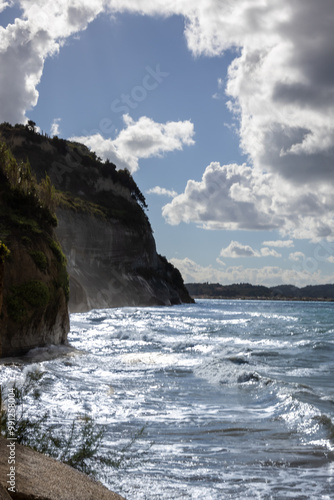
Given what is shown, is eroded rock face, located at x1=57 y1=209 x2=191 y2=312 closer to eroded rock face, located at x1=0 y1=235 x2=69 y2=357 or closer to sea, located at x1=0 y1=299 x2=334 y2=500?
eroded rock face, located at x1=0 y1=235 x2=69 y2=357

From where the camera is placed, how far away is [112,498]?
4039mm

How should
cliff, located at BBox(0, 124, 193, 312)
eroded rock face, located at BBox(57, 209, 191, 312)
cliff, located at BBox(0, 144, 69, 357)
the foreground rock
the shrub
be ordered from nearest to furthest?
the foreground rock
cliff, located at BBox(0, 144, 69, 357)
the shrub
eroded rock face, located at BBox(57, 209, 191, 312)
cliff, located at BBox(0, 124, 193, 312)

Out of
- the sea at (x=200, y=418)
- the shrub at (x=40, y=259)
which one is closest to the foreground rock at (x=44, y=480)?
the sea at (x=200, y=418)

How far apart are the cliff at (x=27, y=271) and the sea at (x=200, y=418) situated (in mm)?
960

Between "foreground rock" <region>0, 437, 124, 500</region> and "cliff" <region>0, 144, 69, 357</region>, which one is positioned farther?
"cliff" <region>0, 144, 69, 357</region>

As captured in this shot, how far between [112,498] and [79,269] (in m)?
57.4

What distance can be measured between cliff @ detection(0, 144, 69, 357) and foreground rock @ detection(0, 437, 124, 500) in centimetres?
974

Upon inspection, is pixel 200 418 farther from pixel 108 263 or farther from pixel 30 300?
pixel 108 263

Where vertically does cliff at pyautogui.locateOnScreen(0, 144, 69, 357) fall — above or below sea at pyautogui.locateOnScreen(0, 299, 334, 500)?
above

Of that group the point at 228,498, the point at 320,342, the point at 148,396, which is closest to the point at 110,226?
the point at 320,342

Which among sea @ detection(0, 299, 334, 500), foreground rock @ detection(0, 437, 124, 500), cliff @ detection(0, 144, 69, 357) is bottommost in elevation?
sea @ detection(0, 299, 334, 500)

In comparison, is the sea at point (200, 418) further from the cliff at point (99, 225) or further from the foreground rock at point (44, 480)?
the cliff at point (99, 225)

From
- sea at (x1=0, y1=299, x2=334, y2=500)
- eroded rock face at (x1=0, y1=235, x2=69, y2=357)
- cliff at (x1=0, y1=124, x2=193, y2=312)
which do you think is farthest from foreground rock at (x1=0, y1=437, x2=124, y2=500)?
cliff at (x1=0, y1=124, x2=193, y2=312)

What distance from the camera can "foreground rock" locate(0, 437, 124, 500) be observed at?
136 inches
